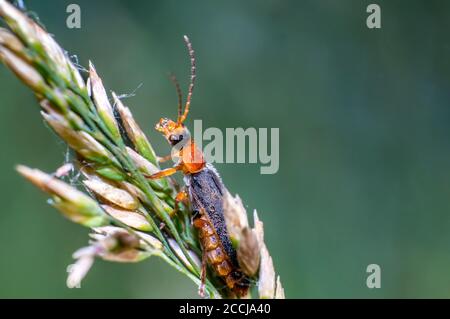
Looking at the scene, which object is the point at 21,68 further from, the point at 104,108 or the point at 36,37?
the point at 104,108

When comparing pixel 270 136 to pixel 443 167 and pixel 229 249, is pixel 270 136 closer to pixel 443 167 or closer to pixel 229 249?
pixel 443 167

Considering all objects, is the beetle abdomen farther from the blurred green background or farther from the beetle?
the blurred green background

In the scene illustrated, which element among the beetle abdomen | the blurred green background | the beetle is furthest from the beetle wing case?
the blurred green background

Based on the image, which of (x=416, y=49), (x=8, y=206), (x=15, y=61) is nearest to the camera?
(x=15, y=61)

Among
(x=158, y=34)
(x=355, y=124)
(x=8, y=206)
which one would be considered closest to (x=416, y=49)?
(x=355, y=124)

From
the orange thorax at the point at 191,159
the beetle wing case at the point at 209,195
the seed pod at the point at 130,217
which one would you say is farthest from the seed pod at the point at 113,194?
the orange thorax at the point at 191,159

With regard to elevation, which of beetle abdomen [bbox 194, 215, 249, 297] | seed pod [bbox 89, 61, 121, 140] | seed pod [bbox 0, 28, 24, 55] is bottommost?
→ beetle abdomen [bbox 194, 215, 249, 297]
